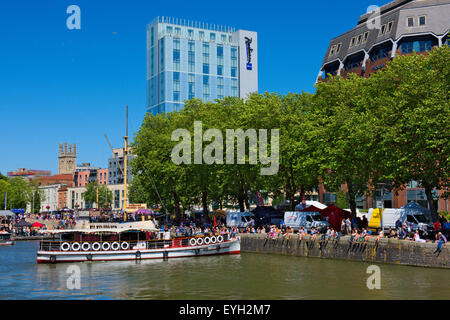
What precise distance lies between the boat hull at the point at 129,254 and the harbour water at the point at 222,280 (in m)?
0.88

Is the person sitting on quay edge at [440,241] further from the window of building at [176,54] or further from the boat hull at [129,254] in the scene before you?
the window of building at [176,54]

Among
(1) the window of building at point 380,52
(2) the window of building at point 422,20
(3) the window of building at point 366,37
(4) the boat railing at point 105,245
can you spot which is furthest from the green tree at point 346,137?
(3) the window of building at point 366,37

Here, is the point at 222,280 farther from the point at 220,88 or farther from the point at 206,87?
the point at 220,88

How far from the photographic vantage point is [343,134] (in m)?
54.0

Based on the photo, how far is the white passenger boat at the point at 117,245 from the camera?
1954 inches

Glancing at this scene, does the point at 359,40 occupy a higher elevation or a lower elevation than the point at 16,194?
higher

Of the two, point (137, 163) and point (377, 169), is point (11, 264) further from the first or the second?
point (137, 163)

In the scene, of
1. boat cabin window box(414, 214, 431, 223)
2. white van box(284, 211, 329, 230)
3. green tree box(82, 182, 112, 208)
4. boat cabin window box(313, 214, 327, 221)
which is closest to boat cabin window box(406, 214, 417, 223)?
boat cabin window box(414, 214, 431, 223)

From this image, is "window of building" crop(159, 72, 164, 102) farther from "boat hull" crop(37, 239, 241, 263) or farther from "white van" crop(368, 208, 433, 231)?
"white van" crop(368, 208, 433, 231)

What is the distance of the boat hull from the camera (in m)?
49.0

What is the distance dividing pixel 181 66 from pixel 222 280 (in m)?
156

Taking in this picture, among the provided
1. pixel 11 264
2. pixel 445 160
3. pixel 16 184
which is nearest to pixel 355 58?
pixel 445 160

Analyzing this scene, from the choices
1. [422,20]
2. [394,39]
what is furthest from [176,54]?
[422,20]
